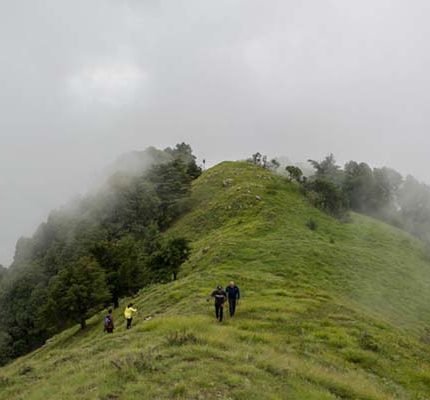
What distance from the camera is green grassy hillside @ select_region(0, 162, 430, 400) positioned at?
17.8 m

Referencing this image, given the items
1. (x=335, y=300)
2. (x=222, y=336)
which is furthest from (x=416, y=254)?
(x=222, y=336)

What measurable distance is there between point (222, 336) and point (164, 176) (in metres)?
78.6

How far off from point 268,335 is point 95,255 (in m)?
33.2

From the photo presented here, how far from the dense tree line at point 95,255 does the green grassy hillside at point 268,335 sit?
3564 mm

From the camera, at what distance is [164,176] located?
10162 cm

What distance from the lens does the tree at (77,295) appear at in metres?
47.7

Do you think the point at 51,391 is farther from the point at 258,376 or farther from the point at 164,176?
the point at 164,176

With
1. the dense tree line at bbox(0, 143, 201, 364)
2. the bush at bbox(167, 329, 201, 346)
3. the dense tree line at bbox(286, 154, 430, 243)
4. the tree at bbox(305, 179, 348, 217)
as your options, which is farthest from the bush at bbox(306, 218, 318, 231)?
the bush at bbox(167, 329, 201, 346)

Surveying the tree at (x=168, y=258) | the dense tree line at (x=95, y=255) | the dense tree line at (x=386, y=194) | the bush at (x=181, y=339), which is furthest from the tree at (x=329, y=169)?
the bush at (x=181, y=339)

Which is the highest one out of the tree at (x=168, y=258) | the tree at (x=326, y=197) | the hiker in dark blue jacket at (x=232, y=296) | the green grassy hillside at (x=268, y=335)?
the tree at (x=326, y=197)

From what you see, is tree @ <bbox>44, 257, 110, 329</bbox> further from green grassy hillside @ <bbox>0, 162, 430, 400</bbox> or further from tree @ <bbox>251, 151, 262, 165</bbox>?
tree @ <bbox>251, 151, 262, 165</bbox>

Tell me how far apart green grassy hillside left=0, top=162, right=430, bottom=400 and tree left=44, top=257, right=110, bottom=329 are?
2.31 metres

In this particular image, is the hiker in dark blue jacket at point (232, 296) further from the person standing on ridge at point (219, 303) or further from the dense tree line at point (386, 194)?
the dense tree line at point (386, 194)

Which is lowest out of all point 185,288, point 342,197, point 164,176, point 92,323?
point 92,323
